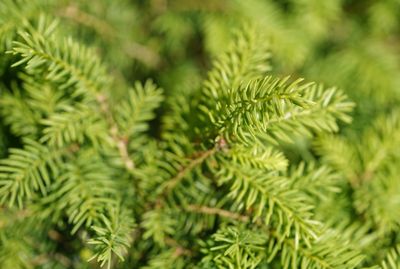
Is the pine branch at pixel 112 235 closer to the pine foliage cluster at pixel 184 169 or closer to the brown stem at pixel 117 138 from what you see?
the pine foliage cluster at pixel 184 169

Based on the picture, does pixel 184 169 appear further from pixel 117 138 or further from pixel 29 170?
pixel 29 170

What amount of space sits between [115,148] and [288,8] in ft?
2.27

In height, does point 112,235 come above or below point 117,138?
below

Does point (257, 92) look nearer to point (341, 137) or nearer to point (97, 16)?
point (341, 137)

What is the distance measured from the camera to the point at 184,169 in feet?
2.49

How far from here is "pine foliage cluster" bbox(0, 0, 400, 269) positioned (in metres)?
0.68

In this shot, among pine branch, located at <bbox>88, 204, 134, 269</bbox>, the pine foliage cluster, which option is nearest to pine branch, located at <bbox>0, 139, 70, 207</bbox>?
the pine foliage cluster

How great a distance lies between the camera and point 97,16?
1077 mm

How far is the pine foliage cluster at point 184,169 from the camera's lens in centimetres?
68

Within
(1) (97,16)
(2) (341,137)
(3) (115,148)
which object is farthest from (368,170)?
(1) (97,16)

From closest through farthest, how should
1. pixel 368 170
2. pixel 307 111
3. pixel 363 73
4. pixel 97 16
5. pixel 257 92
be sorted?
pixel 257 92, pixel 307 111, pixel 368 170, pixel 97 16, pixel 363 73

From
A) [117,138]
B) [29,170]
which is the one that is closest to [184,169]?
[117,138]

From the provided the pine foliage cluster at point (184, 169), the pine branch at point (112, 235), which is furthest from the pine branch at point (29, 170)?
the pine branch at point (112, 235)

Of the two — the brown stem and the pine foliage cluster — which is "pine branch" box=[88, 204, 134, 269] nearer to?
the pine foliage cluster
